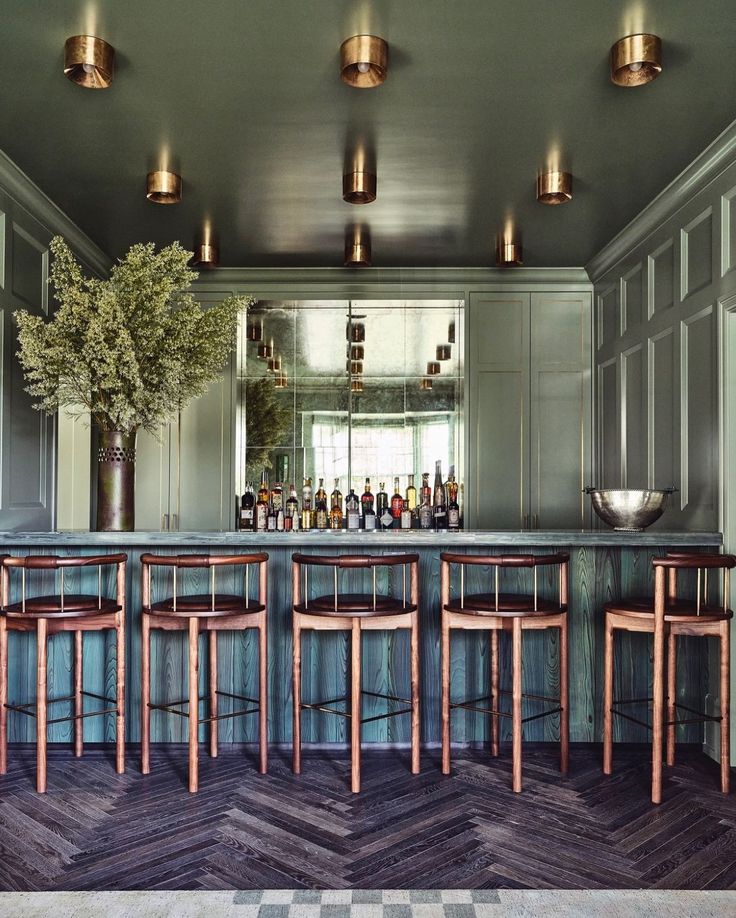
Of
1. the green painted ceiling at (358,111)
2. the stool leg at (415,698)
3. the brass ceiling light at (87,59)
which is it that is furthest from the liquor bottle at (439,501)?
the brass ceiling light at (87,59)

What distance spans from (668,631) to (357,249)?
2952 mm

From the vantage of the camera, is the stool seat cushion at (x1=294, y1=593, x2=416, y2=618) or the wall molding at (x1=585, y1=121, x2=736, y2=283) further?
the wall molding at (x1=585, y1=121, x2=736, y2=283)

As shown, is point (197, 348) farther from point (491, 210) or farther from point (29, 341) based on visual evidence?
point (491, 210)

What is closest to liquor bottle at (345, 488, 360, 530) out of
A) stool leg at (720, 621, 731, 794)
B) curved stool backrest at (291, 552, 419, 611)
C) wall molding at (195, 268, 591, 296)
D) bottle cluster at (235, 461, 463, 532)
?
bottle cluster at (235, 461, 463, 532)

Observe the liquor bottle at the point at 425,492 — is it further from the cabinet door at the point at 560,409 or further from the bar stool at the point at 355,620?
the bar stool at the point at 355,620

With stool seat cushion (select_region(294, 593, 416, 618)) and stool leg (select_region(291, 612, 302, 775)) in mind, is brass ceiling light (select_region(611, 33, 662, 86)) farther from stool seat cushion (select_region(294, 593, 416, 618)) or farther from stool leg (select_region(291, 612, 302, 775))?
stool leg (select_region(291, 612, 302, 775))

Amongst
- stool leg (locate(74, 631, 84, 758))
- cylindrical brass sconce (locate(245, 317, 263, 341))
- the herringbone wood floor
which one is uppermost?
cylindrical brass sconce (locate(245, 317, 263, 341))

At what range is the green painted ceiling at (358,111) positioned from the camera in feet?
8.83

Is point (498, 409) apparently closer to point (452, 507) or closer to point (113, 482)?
point (452, 507)

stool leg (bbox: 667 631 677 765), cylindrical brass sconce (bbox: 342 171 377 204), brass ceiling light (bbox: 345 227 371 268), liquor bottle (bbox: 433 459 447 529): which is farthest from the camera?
liquor bottle (bbox: 433 459 447 529)

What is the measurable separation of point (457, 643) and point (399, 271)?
3016 mm

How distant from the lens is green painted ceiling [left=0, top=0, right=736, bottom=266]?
8.83ft

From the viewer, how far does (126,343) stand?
3.51m

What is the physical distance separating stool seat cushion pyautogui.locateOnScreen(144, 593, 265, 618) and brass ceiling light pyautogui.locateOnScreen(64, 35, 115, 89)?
1.99 metres
